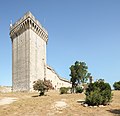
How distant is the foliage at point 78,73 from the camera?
50.2m

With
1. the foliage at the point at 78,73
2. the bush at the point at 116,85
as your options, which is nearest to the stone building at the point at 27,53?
the foliage at the point at 78,73

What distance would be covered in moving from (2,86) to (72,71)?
75.2 feet

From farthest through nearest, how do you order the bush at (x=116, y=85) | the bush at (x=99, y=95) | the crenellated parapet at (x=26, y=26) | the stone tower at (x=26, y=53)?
the crenellated parapet at (x=26, y=26) < the stone tower at (x=26, y=53) < the bush at (x=116, y=85) < the bush at (x=99, y=95)

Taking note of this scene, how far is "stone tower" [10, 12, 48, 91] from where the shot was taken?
171 feet

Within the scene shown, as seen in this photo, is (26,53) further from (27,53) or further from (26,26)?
(26,26)

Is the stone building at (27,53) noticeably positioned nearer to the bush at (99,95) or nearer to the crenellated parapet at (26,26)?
the crenellated parapet at (26,26)

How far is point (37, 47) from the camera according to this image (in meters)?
58.0

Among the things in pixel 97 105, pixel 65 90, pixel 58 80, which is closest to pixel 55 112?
pixel 97 105

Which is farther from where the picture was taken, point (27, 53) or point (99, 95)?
point (27, 53)

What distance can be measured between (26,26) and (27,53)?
7080 mm

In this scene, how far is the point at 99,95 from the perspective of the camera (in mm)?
20656

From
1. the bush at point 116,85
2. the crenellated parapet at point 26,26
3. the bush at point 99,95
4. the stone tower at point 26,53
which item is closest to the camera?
the bush at point 99,95

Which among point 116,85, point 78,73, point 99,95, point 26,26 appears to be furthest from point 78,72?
point 99,95

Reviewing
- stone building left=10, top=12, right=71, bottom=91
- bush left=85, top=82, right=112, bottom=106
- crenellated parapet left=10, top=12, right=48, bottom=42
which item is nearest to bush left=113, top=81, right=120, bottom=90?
stone building left=10, top=12, right=71, bottom=91
